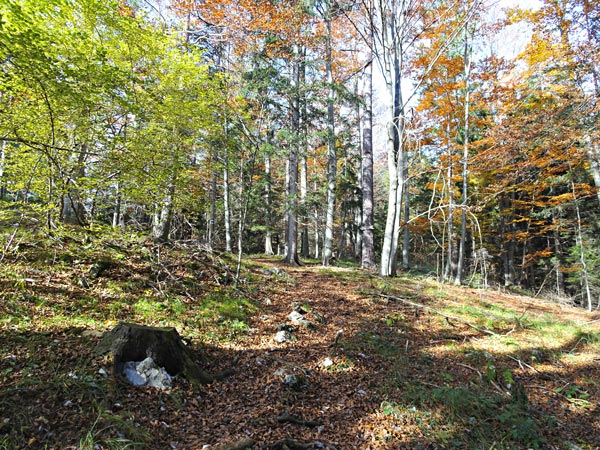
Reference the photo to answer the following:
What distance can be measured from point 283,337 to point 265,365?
819mm

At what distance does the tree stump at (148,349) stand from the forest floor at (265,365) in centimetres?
16

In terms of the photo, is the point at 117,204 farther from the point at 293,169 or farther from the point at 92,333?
the point at 293,169

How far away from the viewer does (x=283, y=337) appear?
16.0 feet

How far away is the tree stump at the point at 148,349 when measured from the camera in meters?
3.22

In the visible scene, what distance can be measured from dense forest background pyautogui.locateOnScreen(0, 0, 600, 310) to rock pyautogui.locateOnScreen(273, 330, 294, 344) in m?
2.03

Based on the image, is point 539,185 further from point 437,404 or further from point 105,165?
point 105,165

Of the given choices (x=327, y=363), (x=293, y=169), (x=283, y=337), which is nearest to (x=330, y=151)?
(x=293, y=169)

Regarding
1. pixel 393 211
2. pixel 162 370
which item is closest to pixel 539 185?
pixel 393 211

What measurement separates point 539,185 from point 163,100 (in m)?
17.8

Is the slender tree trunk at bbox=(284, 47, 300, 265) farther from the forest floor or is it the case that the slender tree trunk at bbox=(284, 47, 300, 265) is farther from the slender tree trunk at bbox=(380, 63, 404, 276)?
the forest floor

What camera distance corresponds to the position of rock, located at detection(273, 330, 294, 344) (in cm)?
480

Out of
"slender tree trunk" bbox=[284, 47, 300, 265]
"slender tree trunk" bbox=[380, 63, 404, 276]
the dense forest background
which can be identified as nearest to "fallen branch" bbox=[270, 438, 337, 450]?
the dense forest background

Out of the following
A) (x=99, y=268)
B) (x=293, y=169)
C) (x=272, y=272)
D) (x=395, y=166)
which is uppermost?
(x=293, y=169)

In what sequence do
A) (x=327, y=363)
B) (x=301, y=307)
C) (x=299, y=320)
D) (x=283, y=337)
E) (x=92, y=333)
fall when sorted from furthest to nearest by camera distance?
(x=301, y=307)
(x=299, y=320)
(x=283, y=337)
(x=327, y=363)
(x=92, y=333)
